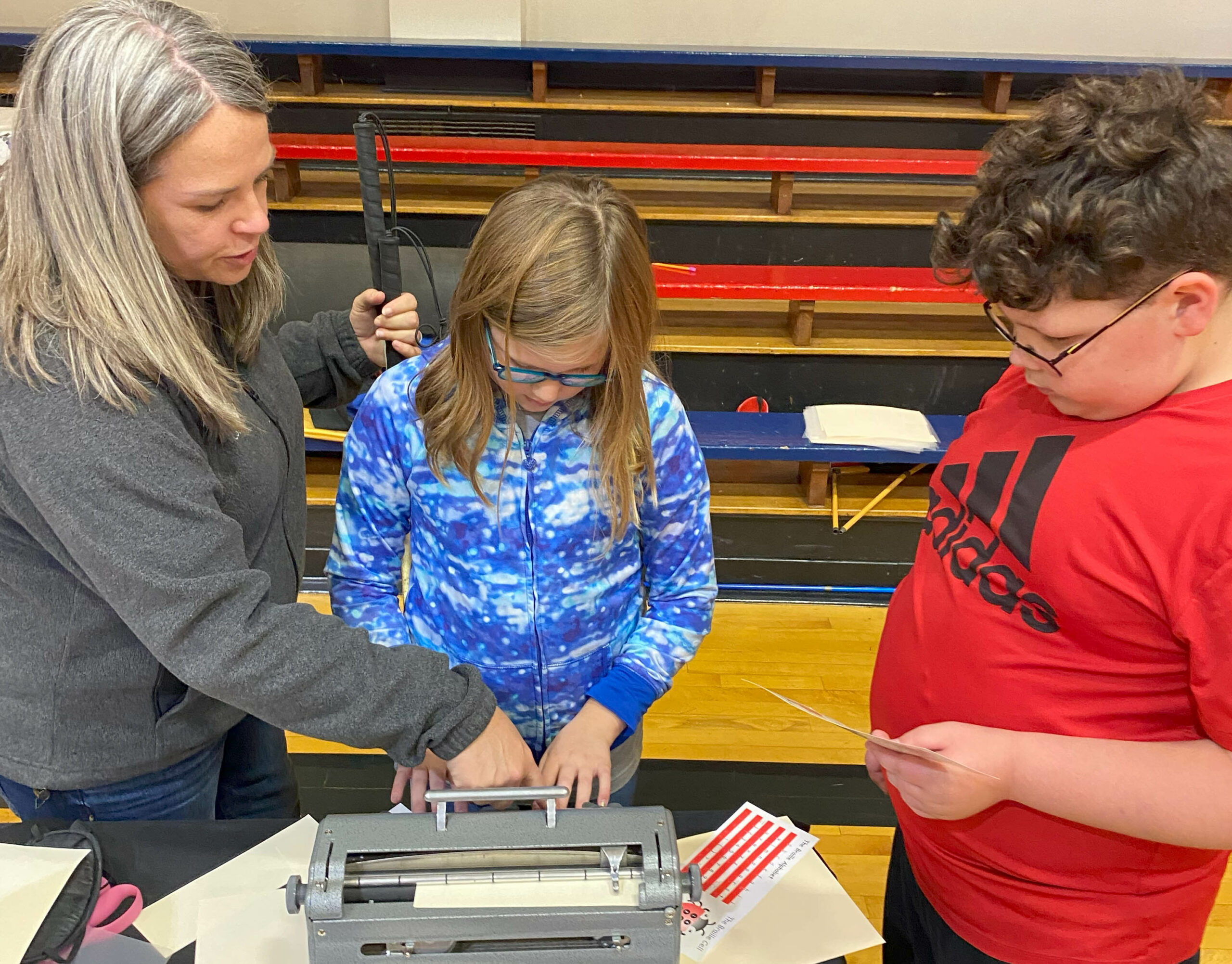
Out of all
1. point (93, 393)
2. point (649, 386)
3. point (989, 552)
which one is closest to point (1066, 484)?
point (989, 552)

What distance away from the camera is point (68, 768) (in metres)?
1.06

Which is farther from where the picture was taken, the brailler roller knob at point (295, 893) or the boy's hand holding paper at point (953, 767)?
the boy's hand holding paper at point (953, 767)

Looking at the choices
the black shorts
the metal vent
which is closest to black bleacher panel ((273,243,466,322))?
the metal vent

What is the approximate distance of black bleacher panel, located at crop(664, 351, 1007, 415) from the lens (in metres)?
3.26

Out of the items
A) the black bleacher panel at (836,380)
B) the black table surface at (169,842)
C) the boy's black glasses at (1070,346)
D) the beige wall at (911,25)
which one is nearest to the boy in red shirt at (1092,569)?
the boy's black glasses at (1070,346)

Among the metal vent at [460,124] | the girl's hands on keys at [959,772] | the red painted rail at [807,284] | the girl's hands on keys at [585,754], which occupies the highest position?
the metal vent at [460,124]

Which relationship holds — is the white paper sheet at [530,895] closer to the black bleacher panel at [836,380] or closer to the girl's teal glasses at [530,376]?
the girl's teal glasses at [530,376]

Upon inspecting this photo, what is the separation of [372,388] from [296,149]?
2.49m

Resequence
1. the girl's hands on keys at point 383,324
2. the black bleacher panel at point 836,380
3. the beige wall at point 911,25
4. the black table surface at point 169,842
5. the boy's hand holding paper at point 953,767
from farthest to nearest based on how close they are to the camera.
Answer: the beige wall at point 911,25 → the black bleacher panel at point 836,380 → the girl's hands on keys at point 383,324 → the black table surface at point 169,842 → the boy's hand holding paper at point 953,767

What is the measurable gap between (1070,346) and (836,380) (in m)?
2.49

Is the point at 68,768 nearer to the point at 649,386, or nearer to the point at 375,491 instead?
the point at 375,491

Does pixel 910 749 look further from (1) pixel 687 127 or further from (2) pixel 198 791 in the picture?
(1) pixel 687 127

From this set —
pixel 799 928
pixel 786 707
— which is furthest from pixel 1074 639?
pixel 786 707

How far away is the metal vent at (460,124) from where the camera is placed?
3.47 meters
